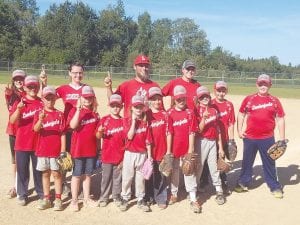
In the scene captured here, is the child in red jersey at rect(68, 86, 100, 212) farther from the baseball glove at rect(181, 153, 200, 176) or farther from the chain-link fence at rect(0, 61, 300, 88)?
the chain-link fence at rect(0, 61, 300, 88)

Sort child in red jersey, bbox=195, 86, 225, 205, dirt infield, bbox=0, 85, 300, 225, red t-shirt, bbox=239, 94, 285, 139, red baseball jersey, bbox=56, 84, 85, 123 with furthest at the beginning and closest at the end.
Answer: red t-shirt, bbox=239, 94, 285, 139 → child in red jersey, bbox=195, 86, 225, 205 → red baseball jersey, bbox=56, 84, 85, 123 → dirt infield, bbox=0, 85, 300, 225

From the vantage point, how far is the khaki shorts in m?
6.14

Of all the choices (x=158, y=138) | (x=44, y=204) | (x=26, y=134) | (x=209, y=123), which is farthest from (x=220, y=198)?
(x=26, y=134)

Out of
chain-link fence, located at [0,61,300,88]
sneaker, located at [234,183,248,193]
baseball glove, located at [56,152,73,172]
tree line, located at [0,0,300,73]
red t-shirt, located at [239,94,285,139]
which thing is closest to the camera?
baseball glove, located at [56,152,73,172]

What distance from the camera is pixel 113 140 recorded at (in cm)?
636

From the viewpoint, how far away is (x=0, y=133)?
39.5 ft

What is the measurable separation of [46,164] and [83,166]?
1.63 ft

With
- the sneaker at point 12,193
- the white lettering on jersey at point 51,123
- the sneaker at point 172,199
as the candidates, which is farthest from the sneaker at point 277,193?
the sneaker at point 12,193

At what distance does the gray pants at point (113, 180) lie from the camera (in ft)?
20.9

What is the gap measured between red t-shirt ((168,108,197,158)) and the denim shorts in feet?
3.73

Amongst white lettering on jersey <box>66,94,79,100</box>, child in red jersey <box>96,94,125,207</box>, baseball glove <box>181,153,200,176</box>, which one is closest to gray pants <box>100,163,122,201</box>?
child in red jersey <box>96,94,125,207</box>

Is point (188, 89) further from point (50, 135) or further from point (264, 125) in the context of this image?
point (50, 135)

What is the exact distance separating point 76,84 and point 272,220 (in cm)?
323

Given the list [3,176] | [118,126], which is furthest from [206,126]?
[3,176]
